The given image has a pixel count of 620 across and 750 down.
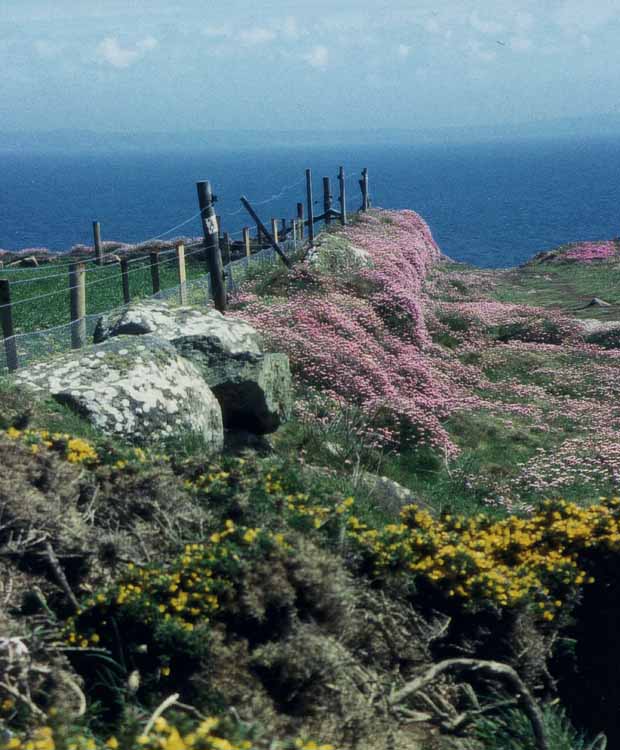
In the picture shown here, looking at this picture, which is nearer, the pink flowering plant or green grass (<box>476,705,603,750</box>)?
green grass (<box>476,705,603,750</box>)

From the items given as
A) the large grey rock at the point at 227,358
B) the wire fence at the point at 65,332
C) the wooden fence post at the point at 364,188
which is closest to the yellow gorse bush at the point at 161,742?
the wire fence at the point at 65,332

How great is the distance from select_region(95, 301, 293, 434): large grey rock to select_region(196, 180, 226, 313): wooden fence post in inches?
142

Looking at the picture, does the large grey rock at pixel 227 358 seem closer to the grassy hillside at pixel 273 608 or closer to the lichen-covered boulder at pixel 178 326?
the lichen-covered boulder at pixel 178 326

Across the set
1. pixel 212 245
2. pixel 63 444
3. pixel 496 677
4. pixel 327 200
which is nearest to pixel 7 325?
pixel 212 245

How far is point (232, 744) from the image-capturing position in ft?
12.8

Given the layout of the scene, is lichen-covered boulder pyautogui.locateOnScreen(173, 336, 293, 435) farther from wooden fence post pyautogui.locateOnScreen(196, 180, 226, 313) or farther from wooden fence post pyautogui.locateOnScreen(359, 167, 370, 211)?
wooden fence post pyautogui.locateOnScreen(359, 167, 370, 211)

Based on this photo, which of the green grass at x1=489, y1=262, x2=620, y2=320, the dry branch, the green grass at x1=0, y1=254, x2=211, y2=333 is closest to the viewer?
the dry branch

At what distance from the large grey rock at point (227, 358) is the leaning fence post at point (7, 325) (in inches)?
53.4

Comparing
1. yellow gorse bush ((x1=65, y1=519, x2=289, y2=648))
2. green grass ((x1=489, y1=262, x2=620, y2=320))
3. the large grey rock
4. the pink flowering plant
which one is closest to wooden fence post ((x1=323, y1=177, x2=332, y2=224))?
the pink flowering plant

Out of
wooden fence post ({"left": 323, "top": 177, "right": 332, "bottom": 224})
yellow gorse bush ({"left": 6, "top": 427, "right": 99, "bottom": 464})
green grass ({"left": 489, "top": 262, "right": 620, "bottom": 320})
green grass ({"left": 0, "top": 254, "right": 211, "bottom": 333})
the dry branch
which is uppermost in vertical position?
wooden fence post ({"left": 323, "top": 177, "right": 332, "bottom": 224})

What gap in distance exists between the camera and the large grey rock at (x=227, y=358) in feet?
39.4

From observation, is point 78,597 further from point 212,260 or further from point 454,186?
point 454,186

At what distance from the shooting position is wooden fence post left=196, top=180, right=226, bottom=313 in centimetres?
1634

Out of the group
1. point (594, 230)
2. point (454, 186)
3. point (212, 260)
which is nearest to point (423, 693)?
point (212, 260)
